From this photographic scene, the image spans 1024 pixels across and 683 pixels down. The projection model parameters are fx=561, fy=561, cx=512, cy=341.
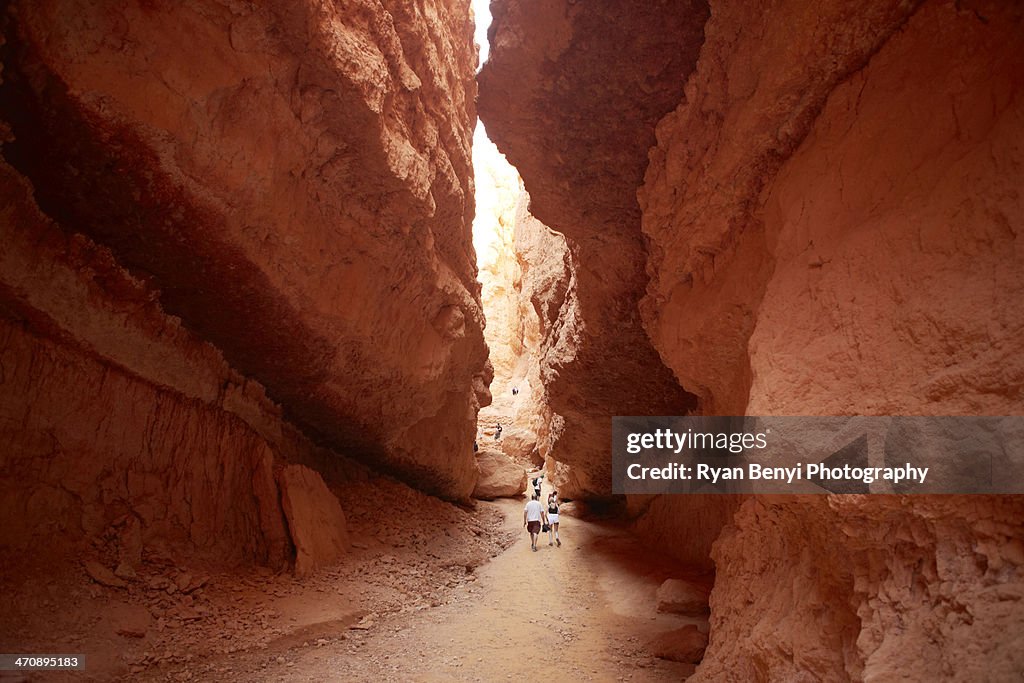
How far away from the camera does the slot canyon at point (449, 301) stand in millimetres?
3014

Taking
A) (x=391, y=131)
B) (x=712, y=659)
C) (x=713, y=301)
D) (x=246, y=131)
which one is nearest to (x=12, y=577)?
(x=246, y=131)

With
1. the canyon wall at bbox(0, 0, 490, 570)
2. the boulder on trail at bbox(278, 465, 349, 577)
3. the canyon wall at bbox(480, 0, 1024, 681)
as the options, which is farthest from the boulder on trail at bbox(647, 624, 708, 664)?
the canyon wall at bbox(0, 0, 490, 570)

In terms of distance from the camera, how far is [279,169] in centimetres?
536

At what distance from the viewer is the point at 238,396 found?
A: 715 centimetres

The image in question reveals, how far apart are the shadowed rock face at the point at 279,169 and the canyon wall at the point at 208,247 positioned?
2 cm

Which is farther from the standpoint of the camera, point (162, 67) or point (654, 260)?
point (654, 260)

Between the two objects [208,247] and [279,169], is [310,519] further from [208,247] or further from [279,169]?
[279,169]

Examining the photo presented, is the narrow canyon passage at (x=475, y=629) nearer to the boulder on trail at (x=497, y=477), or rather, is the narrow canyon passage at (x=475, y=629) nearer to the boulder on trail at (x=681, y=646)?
the boulder on trail at (x=681, y=646)

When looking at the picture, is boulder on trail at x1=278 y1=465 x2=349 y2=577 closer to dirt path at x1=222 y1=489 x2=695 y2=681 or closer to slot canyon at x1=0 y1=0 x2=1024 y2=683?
slot canyon at x1=0 y1=0 x2=1024 y2=683

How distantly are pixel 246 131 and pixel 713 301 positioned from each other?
4667 mm

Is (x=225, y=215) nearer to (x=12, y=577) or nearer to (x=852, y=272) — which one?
(x=12, y=577)

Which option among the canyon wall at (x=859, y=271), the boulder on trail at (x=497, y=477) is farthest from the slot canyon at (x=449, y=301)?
the boulder on trail at (x=497, y=477)
